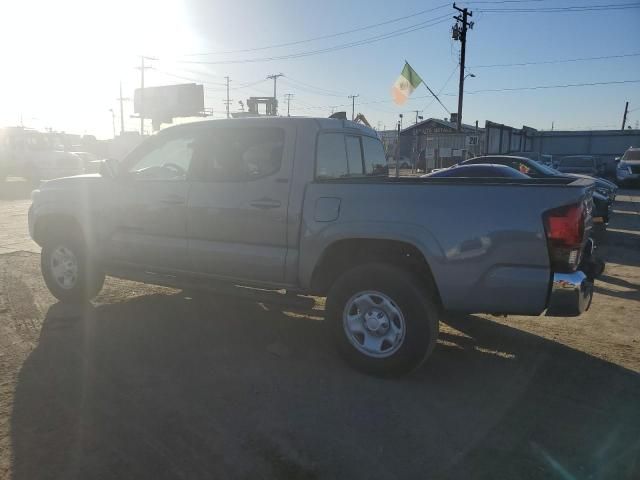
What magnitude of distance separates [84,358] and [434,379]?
9.47 ft

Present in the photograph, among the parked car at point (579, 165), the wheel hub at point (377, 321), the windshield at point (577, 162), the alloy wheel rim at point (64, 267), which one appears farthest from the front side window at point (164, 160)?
the windshield at point (577, 162)

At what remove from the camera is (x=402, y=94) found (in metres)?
19.5

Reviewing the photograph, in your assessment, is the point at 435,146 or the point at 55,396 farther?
the point at 435,146

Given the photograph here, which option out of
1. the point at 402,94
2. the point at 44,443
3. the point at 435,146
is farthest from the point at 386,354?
the point at 435,146

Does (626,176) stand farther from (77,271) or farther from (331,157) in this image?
(77,271)

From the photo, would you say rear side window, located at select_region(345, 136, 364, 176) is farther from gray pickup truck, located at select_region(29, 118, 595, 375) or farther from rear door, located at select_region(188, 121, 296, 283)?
rear door, located at select_region(188, 121, 296, 283)

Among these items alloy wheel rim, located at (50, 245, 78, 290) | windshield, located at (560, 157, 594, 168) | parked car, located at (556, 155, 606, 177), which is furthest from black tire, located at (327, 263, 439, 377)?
windshield, located at (560, 157, 594, 168)

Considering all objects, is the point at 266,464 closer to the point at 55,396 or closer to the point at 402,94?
the point at 55,396

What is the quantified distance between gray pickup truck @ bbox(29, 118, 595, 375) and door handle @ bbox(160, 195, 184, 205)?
0.05 feet

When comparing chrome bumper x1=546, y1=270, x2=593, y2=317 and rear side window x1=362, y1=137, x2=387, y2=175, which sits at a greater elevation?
rear side window x1=362, y1=137, x2=387, y2=175

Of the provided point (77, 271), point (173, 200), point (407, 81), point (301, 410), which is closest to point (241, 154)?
point (173, 200)

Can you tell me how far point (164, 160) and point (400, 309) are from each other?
2.95 metres

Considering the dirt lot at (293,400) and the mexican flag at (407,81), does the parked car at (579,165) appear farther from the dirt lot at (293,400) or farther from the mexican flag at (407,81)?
the dirt lot at (293,400)

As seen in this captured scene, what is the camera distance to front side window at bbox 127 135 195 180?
16.8 feet
